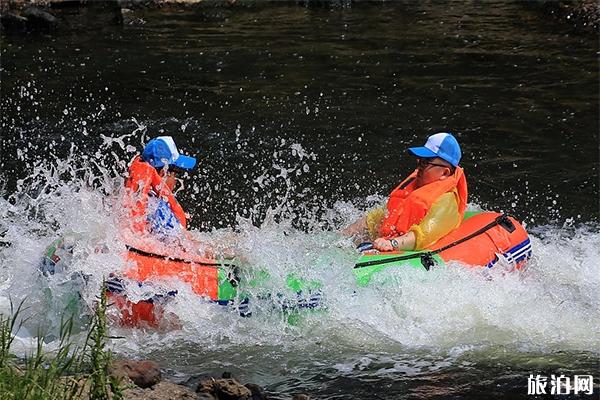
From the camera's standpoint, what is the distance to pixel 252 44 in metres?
16.7

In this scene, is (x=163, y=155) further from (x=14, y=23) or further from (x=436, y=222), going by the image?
(x=14, y=23)

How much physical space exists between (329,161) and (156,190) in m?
3.86

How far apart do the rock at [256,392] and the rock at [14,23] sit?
45.3 feet

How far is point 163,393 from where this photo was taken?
593 centimetres

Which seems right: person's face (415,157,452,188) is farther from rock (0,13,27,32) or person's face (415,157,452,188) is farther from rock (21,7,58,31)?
rock (0,13,27,32)

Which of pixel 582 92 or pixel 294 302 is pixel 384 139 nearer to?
pixel 582 92

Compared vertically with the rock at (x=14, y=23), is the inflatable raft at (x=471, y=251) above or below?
below

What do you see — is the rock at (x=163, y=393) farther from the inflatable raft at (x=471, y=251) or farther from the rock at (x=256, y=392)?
the inflatable raft at (x=471, y=251)

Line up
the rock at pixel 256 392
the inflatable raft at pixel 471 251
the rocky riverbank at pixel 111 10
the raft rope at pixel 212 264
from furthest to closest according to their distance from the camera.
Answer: the rocky riverbank at pixel 111 10, the inflatable raft at pixel 471 251, the raft rope at pixel 212 264, the rock at pixel 256 392

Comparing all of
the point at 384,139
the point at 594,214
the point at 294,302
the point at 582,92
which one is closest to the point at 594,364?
the point at 294,302

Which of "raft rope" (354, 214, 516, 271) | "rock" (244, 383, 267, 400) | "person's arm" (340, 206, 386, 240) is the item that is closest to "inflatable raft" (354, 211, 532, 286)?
"raft rope" (354, 214, 516, 271)

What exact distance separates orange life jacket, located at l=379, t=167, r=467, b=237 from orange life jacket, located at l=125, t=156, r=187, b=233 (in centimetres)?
176

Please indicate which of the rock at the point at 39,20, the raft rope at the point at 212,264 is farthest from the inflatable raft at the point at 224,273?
the rock at the point at 39,20

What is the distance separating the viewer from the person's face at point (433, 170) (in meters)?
7.90
